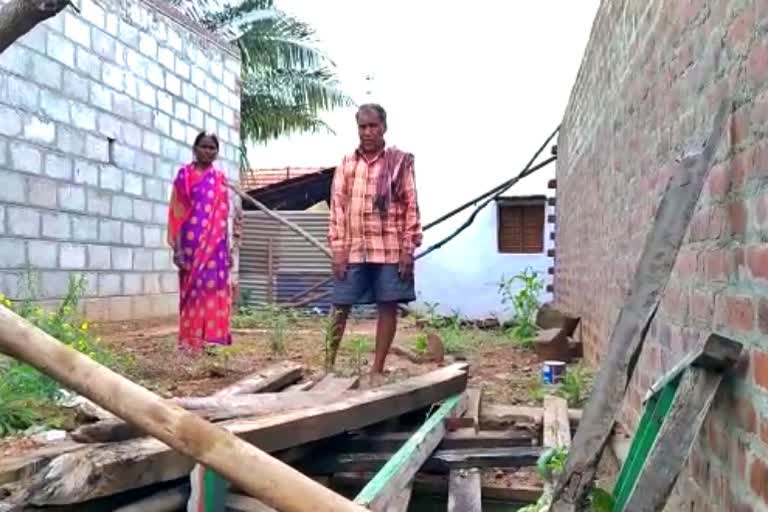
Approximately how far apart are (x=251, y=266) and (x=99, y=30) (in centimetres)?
651

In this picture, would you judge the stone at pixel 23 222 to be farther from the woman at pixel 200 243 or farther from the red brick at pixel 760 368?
the red brick at pixel 760 368

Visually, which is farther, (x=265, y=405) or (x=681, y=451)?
(x=265, y=405)

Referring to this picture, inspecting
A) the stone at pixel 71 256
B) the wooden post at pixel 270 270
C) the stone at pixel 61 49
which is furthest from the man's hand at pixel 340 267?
the wooden post at pixel 270 270

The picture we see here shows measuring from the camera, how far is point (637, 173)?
3.46 m

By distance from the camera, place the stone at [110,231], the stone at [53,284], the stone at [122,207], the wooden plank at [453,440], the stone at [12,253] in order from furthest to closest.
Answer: the stone at [122,207], the stone at [110,231], the stone at [53,284], the stone at [12,253], the wooden plank at [453,440]

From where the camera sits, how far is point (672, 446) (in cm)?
168

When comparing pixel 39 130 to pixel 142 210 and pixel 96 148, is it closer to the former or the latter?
pixel 96 148

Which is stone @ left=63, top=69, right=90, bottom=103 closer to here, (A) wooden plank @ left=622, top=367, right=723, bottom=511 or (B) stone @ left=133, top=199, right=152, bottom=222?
(B) stone @ left=133, top=199, right=152, bottom=222

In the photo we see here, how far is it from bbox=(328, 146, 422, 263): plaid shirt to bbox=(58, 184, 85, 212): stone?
3.26 meters

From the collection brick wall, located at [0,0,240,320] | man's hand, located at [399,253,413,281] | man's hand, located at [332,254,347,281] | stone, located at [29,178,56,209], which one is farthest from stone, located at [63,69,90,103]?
man's hand, located at [399,253,413,281]

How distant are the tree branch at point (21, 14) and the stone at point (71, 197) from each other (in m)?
5.25

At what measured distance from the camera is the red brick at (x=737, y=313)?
164 centimetres

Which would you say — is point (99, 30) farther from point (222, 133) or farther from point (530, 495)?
point (530, 495)

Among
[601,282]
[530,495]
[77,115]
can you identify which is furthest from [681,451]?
[77,115]
